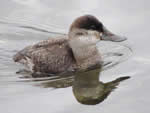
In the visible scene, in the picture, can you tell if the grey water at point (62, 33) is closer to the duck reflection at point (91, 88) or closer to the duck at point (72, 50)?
the duck reflection at point (91, 88)

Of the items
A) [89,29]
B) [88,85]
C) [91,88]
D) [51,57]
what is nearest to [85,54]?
[89,29]

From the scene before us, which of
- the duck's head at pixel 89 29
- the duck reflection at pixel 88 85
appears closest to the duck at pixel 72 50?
the duck's head at pixel 89 29

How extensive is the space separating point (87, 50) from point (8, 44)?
2.00 meters

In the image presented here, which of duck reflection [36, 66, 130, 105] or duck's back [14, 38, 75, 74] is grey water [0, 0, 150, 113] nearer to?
duck reflection [36, 66, 130, 105]

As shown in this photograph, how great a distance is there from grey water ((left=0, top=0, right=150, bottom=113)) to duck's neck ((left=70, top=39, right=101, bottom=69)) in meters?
0.30

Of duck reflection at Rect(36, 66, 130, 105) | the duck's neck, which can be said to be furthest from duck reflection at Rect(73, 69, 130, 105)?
the duck's neck

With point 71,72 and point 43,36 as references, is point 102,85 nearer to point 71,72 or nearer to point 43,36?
point 71,72

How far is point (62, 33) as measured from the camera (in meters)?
10.0

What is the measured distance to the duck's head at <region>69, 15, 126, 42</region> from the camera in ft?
27.0

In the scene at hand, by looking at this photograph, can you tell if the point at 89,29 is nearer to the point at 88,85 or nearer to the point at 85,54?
the point at 85,54

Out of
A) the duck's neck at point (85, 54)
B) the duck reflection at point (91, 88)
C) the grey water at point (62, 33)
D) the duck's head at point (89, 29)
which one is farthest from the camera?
the duck's neck at point (85, 54)

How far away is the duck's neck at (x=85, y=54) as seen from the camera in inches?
333

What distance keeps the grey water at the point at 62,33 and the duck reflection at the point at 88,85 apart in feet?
0.14

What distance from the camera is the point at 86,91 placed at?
24.5 ft
